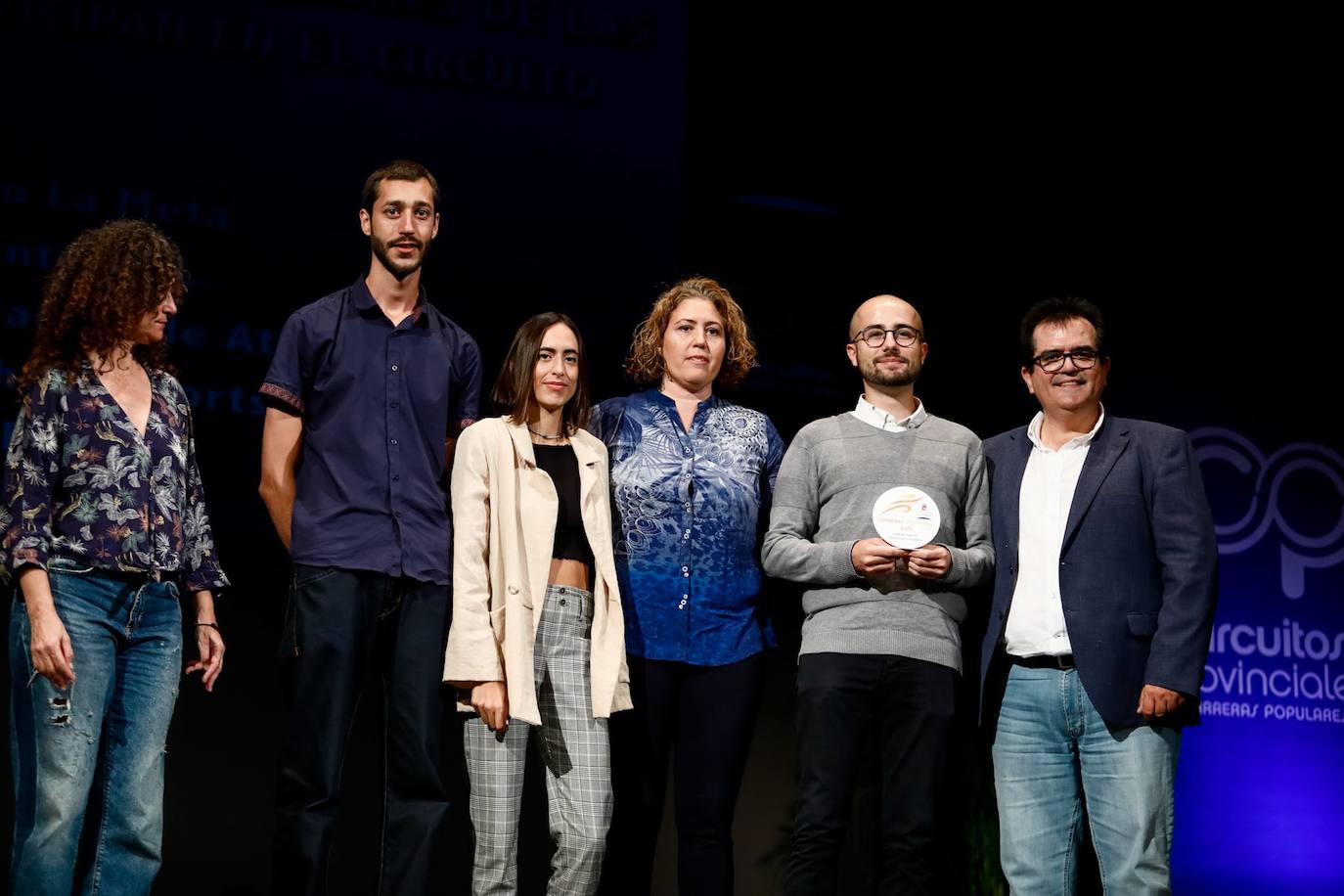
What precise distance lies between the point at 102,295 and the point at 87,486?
43cm

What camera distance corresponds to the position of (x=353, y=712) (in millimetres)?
3010

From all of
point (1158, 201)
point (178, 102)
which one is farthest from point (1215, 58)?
point (178, 102)

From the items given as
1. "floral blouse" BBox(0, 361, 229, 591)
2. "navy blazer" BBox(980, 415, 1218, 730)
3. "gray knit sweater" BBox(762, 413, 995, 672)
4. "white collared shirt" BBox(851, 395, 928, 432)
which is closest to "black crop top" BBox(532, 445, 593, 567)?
"gray knit sweater" BBox(762, 413, 995, 672)

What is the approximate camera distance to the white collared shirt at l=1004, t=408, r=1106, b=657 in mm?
3127

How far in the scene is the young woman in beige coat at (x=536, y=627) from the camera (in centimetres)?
297

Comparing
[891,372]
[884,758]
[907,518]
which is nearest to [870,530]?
[907,518]

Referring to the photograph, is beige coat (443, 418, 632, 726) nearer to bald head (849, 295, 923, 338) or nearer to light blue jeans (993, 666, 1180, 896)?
bald head (849, 295, 923, 338)

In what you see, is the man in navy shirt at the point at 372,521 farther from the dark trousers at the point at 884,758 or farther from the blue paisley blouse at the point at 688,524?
the dark trousers at the point at 884,758

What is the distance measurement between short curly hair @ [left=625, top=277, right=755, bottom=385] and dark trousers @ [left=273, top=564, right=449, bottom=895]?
94 centimetres

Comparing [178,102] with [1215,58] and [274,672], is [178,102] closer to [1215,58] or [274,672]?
[274,672]

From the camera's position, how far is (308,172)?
13.9 feet

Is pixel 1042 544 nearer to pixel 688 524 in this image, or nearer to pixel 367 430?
pixel 688 524

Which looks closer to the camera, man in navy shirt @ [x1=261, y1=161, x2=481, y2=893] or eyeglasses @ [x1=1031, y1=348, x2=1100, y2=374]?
man in navy shirt @ [x1=261, y1=161, x2=481, y2=893]

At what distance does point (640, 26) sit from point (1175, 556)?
2.61 m
